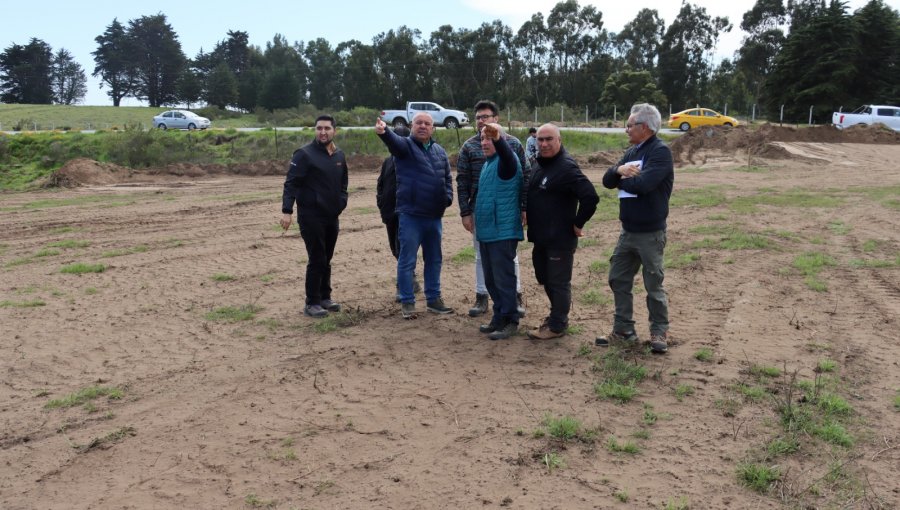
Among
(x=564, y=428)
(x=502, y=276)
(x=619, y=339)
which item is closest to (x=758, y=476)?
(x=564, y=428)

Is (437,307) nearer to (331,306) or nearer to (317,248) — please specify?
(331,306)

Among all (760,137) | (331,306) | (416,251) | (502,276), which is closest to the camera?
(502,276)

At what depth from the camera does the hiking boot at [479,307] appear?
7062 millimetres

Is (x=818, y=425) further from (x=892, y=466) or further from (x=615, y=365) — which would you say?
(x=615, y=365)

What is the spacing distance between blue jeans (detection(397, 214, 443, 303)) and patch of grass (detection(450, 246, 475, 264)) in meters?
2.56

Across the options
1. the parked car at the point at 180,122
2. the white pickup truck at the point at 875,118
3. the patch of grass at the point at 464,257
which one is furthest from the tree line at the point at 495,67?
the patch of grass at the point at 464,257

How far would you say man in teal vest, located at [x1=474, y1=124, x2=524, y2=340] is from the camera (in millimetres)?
6078

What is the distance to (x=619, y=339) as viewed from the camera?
19.7 feet

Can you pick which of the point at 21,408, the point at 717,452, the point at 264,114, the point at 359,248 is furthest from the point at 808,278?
the point at 264,114

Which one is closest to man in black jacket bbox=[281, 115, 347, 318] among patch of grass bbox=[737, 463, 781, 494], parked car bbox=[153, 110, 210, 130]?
patch of grass bbox=[737, 463, 781, 494]

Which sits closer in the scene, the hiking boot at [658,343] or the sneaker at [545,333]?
the hiking boot at [658,343]

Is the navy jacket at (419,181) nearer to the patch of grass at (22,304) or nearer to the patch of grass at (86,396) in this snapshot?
the patch of grass at (86,396)

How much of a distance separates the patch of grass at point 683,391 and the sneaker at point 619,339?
87 centimetres

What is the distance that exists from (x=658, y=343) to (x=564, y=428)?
166cm
